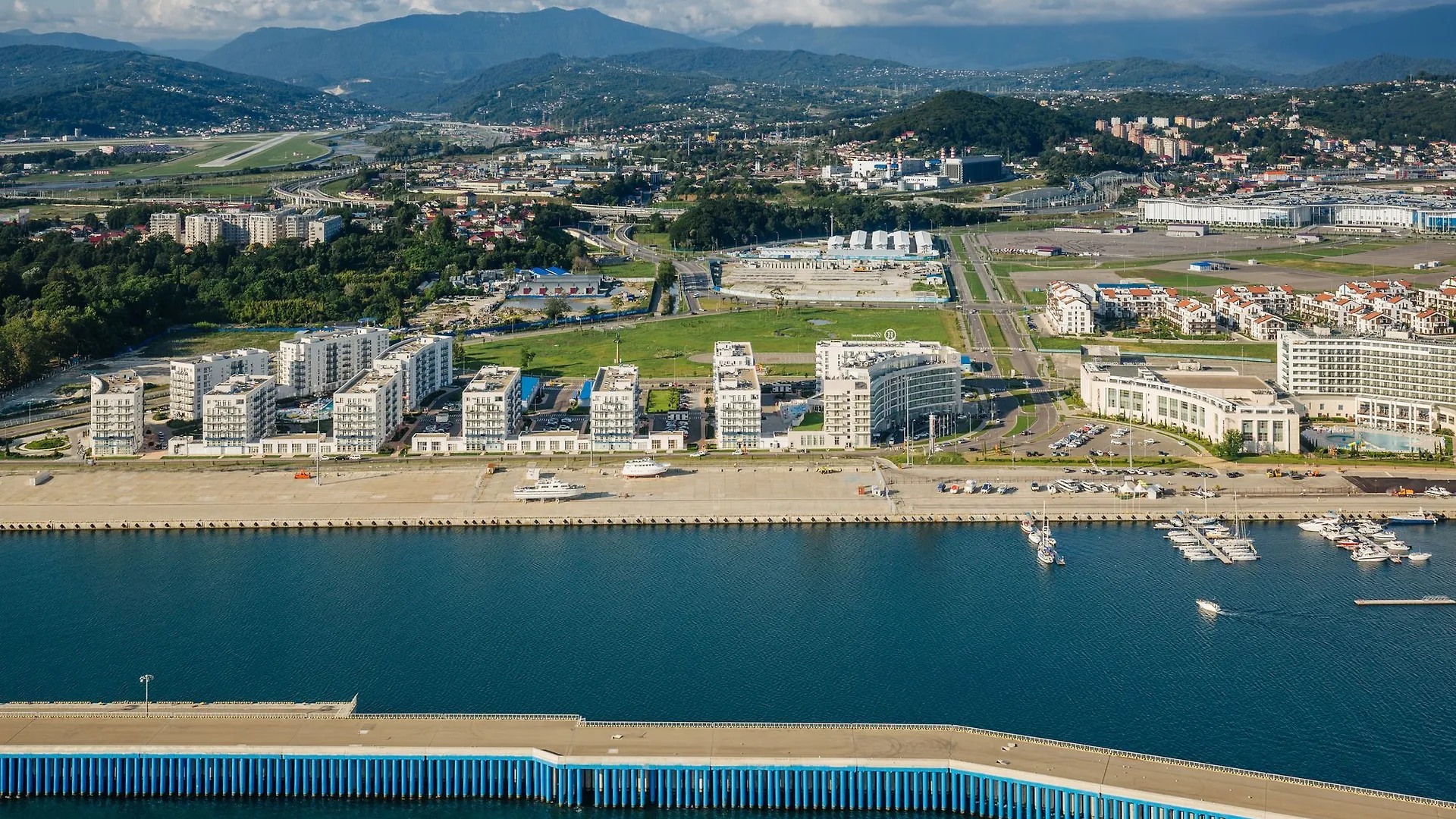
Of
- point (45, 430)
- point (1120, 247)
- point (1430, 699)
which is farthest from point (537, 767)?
point (1120, 247)

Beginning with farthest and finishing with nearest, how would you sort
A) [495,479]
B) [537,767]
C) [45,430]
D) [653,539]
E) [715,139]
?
[715,139] < [45,430] < [495,479] < [653,539] < [537,767]

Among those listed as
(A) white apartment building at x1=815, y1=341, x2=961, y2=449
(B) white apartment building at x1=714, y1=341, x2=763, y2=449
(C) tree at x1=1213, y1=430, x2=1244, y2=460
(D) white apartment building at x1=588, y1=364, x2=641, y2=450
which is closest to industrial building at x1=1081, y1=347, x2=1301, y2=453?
(C) tree at x1=1213, y1=430, x2=1244, y2=460

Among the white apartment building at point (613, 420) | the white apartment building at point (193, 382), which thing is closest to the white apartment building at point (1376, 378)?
the white apartment building at point (613, 420)

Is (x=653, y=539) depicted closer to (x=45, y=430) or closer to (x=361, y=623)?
(x=361, y=623)

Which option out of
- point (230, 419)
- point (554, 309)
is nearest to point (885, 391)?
point (230, 419)

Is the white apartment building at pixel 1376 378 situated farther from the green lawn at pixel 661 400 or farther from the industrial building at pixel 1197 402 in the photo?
the green lawn at pixel 661 400

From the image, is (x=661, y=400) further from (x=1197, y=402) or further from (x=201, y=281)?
(x=201, y=281)
